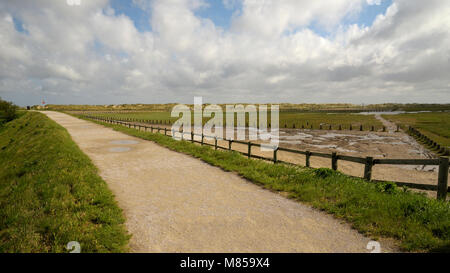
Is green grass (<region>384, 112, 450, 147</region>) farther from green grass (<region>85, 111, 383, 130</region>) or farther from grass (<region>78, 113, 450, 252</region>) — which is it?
grass (<region>78, 113, 450, 252</region>)

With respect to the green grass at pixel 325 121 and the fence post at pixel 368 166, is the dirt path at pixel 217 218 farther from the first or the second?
the green grass at pixel 325 121

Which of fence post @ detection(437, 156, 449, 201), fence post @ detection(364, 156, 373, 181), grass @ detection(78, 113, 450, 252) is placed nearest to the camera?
grass @ detection(78, 113, 450, 252)

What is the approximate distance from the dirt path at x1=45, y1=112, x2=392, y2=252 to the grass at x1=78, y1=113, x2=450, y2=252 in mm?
464

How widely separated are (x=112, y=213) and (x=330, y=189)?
6.45 meters

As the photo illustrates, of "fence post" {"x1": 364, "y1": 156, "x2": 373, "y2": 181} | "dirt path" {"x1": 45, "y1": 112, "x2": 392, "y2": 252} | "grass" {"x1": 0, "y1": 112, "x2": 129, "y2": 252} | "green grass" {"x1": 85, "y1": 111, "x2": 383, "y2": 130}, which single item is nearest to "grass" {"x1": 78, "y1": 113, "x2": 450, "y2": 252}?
"fence post" {"x1": 364, "y1": 156, "x2": 373, "y2": 181}

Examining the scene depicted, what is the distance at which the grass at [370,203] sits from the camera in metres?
4.59

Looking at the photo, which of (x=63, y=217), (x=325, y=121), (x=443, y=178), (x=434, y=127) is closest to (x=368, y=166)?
(x=443, y=178)

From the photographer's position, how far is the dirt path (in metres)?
4.45

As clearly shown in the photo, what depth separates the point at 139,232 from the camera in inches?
194

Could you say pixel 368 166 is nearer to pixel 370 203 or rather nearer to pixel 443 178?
pixel 443 178

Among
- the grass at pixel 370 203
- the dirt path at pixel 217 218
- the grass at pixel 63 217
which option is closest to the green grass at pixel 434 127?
the grass at pixel 370 203
